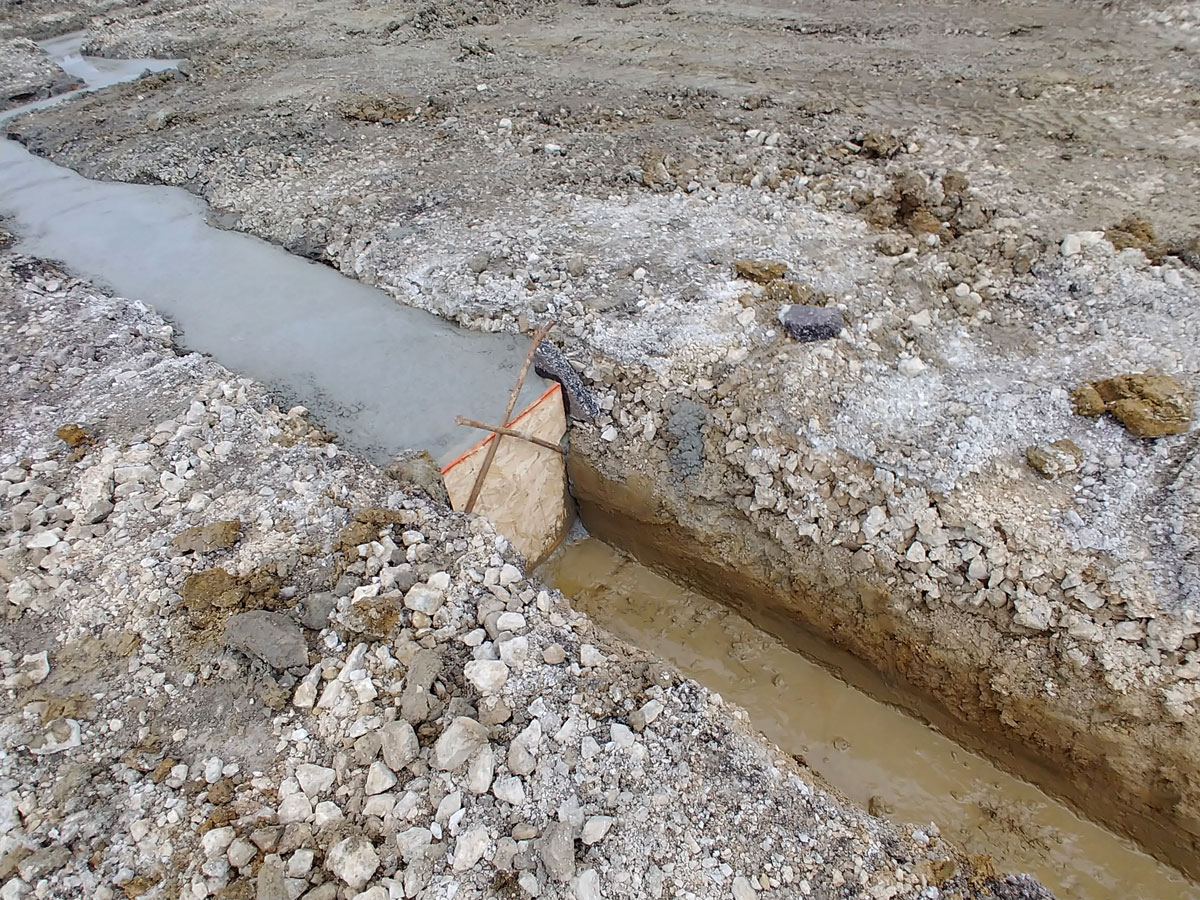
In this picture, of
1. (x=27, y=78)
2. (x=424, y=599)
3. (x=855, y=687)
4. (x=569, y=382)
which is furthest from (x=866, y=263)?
(x=27, y=78)

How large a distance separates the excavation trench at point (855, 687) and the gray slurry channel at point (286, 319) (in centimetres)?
91

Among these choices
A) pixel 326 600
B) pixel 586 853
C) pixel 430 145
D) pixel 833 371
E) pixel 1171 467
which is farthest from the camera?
pixel 430 145

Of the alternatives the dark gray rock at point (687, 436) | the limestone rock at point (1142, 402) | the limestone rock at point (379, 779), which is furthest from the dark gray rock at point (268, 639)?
the limestone rock at point (1142, 402)

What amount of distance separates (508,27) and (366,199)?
4628 mm

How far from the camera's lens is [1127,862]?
3.19 metres

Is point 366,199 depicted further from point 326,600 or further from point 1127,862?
point 1127,862

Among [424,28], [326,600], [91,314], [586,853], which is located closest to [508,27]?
[424,28]

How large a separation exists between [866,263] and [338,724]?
405 cm

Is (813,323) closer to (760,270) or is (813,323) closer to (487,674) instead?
(760,270)

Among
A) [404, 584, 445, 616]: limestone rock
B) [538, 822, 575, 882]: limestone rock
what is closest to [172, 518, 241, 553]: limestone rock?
[404, 584, 445, 616]: limestone rock

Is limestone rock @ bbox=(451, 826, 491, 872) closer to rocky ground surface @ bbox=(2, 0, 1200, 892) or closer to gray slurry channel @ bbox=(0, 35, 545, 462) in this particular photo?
gray slurry channel @ bbox=(0, 35, 545, 462)

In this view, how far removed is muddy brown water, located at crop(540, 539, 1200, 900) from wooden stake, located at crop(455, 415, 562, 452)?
0.83 metres

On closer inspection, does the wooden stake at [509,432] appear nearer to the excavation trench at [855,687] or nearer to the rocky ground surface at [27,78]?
the excavation trench at [855,687]

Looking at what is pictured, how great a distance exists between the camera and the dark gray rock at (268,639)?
9.56ft
